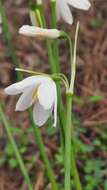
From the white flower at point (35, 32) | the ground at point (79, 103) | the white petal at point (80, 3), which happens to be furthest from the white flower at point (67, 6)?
the ground at point (79, 103)

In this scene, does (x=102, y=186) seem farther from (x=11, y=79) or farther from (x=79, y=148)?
(x=11, y=79)

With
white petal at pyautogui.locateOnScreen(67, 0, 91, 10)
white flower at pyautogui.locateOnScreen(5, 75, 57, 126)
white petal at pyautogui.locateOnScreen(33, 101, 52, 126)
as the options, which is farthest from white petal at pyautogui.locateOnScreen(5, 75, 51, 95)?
white petal at pyautogui.locateOnScreen(67, 0, 91, 10)

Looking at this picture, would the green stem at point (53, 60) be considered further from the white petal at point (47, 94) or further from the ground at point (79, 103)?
the ground at point (79, 103)

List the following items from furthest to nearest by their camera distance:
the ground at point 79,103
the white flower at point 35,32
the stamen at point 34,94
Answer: the ground at point 79,103 → the stamen at point 34,94 → the white flower at point 35,32

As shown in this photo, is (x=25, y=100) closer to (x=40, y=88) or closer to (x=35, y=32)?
(x=40, y=88)

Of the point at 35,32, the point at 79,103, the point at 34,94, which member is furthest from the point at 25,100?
the point at 79,103

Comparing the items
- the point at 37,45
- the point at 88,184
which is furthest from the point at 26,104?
the point at 37,45

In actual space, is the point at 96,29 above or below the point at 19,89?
below
